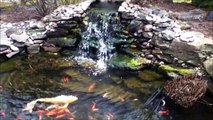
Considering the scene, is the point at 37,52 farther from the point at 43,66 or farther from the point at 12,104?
the point at 12,104

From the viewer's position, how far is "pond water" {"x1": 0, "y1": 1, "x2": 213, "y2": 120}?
5664 millimetres

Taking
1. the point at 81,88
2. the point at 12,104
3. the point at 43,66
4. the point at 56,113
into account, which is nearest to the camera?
the point at 56,113

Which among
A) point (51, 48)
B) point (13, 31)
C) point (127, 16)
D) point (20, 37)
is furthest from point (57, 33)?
point (127, 16)

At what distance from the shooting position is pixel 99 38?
864cm

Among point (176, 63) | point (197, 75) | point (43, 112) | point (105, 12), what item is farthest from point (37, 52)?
point (197, 75)

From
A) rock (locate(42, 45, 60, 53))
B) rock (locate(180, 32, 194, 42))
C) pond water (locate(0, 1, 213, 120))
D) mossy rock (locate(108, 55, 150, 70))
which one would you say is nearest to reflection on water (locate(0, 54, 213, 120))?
pond water (locate(0, 1, 213, 120))

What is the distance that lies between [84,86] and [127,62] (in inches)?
55.9

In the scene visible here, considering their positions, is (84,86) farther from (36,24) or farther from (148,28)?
(36,24)

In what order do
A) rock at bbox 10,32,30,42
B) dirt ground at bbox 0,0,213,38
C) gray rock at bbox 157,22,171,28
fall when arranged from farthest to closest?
dirt ground at bbox 0,0,213,38, rock at bbox 10,32,30,42, gray rock at bbox 157,22,171,28

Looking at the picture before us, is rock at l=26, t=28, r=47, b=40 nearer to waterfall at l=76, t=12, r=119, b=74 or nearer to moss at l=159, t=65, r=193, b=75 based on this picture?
waterfall at l=76, t=12, r=119, b=74

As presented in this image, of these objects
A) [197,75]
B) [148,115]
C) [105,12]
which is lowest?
[148,115]

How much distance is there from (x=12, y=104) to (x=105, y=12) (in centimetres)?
413

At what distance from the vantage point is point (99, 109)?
581 centimetres

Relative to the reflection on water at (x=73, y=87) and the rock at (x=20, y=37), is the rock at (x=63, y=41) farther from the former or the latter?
the rock at (x=20, y=37)
